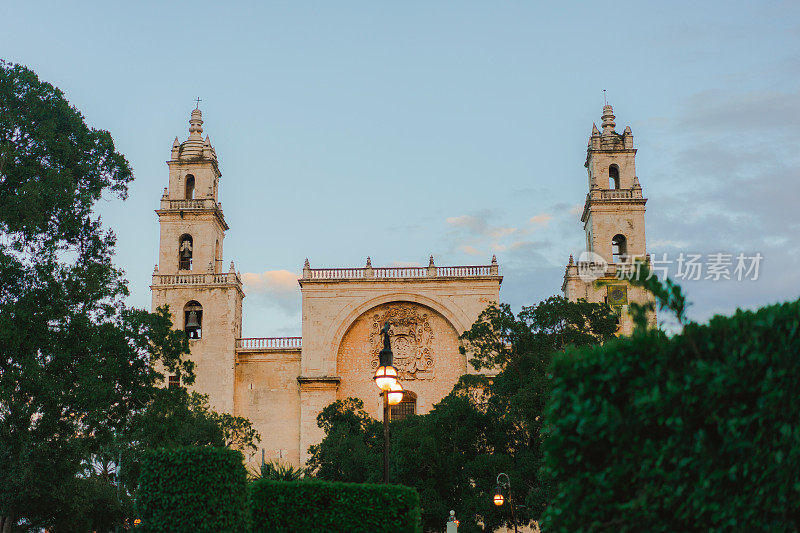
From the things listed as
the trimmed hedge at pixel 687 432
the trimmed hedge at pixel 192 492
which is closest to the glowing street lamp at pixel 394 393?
the trimmed hedge at pixel 192 492

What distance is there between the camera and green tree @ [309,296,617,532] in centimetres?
2900

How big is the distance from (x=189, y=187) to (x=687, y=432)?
44.9 m

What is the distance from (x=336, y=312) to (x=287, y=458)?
8.36 m

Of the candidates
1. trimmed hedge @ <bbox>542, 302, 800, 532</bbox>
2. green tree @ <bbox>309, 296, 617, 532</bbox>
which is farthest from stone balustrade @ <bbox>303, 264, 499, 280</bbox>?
trimmed hedge @ <bbox>542, 302, 800, 532</bbox>

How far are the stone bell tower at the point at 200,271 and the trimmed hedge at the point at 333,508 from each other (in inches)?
1265

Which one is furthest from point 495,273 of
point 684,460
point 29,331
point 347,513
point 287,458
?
point 684,460

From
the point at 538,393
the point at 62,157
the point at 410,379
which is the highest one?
the point at 62,157

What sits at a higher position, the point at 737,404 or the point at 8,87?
the point at 8,87

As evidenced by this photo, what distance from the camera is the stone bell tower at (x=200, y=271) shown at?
45.0 meters

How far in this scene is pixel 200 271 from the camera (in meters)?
46.7

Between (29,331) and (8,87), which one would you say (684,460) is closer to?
(29,331)

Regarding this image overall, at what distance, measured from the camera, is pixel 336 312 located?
4572 centimetres

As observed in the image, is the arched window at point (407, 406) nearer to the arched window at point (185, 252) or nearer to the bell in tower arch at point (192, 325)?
the bell in tower arch at point (192, 325)

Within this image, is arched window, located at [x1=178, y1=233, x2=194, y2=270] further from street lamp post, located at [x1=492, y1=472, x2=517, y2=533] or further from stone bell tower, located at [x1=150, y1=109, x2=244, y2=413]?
street lamp post, located at [x1=492, y1=472, x2=517, y2=533]
